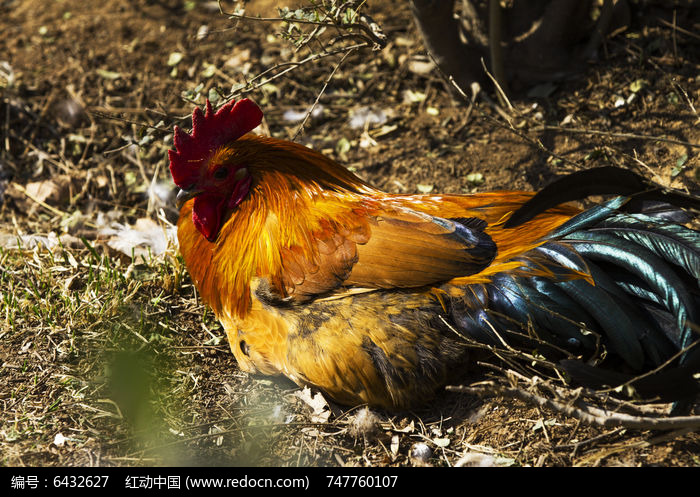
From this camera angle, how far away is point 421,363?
9.92 ft

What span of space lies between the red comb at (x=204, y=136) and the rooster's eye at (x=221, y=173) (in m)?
0.09

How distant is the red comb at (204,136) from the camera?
131 inches

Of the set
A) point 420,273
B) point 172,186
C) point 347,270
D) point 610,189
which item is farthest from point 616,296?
point 172,186

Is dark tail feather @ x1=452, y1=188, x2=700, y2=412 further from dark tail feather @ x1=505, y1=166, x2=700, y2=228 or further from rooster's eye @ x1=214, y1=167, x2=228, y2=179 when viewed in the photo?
rooster's eye @ x1=214, y1=167, x2=228, y2=179

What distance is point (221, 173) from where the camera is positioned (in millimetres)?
3400

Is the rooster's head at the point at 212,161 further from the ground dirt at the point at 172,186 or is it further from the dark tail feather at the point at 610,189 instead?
the dark tail feather at the point at 610,189

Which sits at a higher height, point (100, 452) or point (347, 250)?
point (347, 250)

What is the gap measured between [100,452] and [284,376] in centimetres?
96

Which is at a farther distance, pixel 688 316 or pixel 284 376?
pixel 284 376

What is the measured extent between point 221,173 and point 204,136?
210 millimetres

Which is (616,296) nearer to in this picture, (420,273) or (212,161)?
(420,273)

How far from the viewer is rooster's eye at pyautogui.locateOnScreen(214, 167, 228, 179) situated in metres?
3.38

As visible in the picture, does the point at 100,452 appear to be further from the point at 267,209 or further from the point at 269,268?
the point at 267,209

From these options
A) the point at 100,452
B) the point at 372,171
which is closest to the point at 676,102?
the point at 372,171
